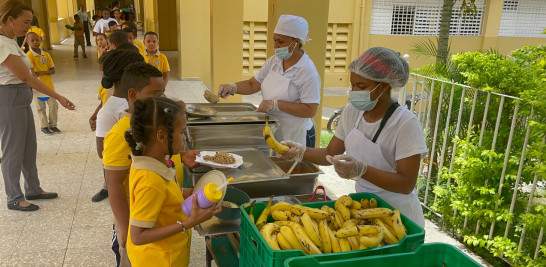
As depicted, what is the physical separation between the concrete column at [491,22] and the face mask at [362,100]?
46.3 feet

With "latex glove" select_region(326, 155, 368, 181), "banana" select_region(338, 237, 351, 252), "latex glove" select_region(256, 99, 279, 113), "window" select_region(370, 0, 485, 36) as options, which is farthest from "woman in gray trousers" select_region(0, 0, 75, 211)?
"window" select_region(370, 0, 485, 36)

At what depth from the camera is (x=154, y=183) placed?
140 cm

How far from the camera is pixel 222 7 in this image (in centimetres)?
734

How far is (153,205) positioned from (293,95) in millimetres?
1643

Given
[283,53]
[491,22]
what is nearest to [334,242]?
[283,53]

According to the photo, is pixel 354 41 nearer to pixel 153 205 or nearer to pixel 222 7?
pixel 222 7

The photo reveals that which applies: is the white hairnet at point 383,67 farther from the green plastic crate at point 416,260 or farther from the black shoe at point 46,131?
the black shoe at point 46,131

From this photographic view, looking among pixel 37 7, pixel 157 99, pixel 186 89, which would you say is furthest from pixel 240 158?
pixel 37 7

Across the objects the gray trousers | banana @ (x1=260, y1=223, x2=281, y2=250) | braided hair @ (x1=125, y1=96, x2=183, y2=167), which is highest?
braided hair @ (x1=125, y1=96, x2=183, y2=167)

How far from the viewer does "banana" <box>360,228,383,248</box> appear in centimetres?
127

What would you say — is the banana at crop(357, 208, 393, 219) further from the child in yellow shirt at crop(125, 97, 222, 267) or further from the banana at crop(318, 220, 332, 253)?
the child in yellow shirt at crop(125, 97, 222, 267)

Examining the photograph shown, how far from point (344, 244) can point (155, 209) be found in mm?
634

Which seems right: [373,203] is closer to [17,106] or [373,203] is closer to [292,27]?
[292,27]

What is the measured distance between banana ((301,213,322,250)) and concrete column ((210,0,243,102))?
606 centimetres
